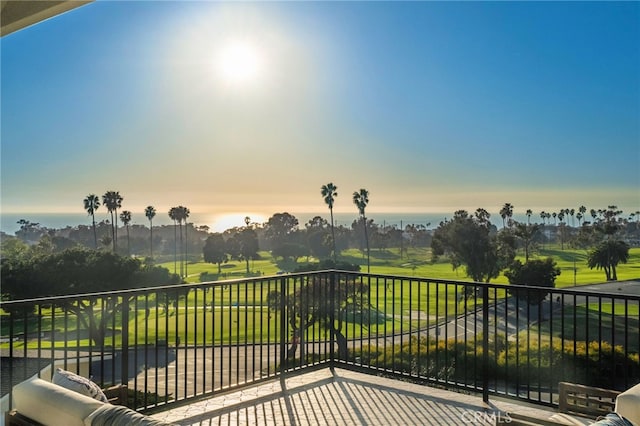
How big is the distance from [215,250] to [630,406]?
19920mm

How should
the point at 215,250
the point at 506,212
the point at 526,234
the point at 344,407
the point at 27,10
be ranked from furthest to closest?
the point at 506,212 → the point at 215,250 → the point at 526,234 → the point at 344,407 → the point at 27,10

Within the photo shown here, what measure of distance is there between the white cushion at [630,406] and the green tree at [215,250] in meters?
19.2

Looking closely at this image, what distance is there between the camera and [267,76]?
35.5 ft

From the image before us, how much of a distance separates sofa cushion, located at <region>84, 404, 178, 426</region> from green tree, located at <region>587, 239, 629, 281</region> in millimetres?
13558

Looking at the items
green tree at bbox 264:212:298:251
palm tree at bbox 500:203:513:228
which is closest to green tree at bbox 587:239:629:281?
palm tree at bbox 500:203:513:228

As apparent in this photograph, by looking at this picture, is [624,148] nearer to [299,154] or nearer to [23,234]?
[299,154]

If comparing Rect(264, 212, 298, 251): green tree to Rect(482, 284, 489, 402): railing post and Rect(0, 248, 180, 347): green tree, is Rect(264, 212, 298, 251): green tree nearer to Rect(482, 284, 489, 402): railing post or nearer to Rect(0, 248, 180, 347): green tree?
Rect(0, 248, 180, 347): green tree

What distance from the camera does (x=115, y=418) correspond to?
1339 millimetres

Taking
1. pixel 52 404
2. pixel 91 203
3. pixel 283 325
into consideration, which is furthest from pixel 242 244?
pixel 52 404

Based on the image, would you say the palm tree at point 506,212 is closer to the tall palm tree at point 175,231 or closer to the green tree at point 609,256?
the green tree at point 609,256

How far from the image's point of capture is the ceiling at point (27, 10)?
2.94m

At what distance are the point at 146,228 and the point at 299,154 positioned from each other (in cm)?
890

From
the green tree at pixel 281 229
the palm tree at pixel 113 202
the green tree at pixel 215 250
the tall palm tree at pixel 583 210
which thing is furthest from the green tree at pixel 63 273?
the tall palm tree at pixel 583 210

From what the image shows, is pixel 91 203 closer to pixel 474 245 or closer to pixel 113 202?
pixel 113 202
